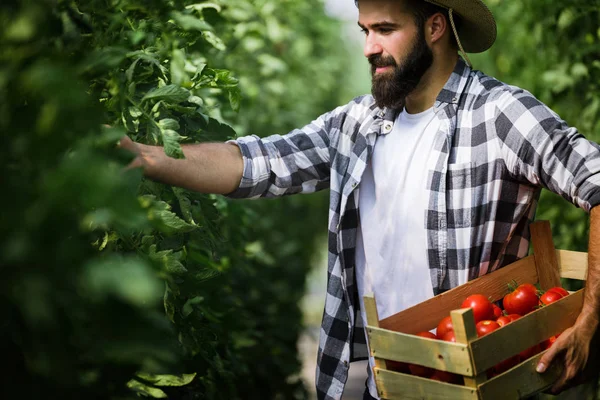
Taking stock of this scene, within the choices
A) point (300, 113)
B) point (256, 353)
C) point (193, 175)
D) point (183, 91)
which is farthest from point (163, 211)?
point (300, 113)

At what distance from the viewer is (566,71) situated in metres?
3.96

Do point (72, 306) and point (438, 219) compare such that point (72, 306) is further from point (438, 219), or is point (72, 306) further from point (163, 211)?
point (438, 219)

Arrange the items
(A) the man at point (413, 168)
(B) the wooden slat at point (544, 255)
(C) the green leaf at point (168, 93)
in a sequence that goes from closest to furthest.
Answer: (C) the green leaf at point (168, 93), (A) the man at point (413, 168), (B) the wooden slat at point (544, 255)

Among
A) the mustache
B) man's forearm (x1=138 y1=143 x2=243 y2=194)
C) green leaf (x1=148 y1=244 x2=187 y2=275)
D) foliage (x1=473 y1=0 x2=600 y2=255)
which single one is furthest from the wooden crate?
foliage (x1=473 y1=0 x2=600 y2=255)

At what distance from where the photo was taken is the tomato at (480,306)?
2205 mm

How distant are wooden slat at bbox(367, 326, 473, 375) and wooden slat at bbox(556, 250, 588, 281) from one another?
2.47ft

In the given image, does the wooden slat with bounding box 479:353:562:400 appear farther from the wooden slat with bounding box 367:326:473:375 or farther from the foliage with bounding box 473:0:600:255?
the foliage with bounding box 473:0:600:255

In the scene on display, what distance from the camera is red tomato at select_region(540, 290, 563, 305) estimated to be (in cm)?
230

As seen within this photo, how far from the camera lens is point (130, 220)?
1085 millimetres

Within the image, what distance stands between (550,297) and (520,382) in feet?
Answer: 1.25

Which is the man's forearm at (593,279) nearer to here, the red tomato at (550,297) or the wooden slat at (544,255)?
the red tomato at (550,297)

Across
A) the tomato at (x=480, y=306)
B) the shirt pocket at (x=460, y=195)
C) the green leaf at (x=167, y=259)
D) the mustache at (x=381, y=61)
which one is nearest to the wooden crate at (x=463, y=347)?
the tomato at (x=480, y=306)

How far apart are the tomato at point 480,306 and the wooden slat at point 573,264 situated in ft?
1.38

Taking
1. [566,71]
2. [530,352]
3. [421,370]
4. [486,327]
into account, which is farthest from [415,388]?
[566,71]
